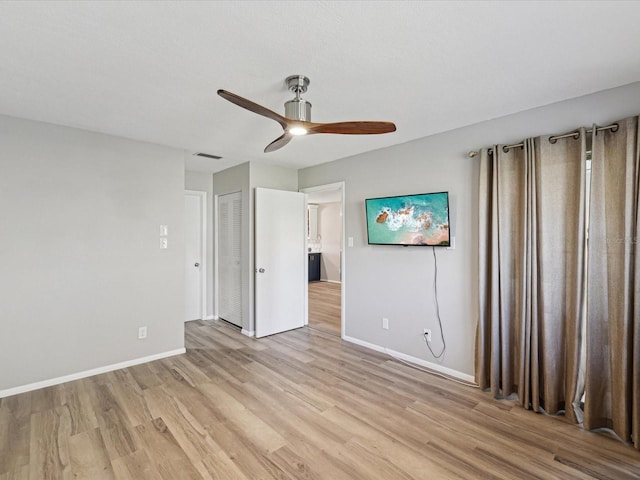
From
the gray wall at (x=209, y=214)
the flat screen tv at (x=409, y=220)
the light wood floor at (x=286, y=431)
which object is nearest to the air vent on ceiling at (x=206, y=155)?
the gray wall at (x=209, y=214)

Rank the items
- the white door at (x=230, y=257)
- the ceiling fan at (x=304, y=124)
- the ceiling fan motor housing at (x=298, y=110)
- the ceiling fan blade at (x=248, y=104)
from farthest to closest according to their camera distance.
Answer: the white door at (x=230, y=257)
the ceiling fan motor housing at (x=298, y=110)
the ceiling fan at (x=304, y=124)
the ceiling fan blade at (x=248, y=104)

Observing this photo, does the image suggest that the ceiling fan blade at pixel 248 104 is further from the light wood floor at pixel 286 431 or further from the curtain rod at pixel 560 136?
the light wood floor at pixel 286 431

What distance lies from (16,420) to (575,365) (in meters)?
4.17

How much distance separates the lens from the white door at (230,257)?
A: 4555 millimetres

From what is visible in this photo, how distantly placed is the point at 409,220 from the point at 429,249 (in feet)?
1.20

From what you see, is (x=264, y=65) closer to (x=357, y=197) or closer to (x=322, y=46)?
(x=322, y=46)

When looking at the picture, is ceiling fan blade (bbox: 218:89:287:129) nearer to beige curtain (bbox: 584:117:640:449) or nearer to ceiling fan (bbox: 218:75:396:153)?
ceiling fan (bbox: 218:75:396:153)

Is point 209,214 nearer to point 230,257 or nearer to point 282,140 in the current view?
point 230,257

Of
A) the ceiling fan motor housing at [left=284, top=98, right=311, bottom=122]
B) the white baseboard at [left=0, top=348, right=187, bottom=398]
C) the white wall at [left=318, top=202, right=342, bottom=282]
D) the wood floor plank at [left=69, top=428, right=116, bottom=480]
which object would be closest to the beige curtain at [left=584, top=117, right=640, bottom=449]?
the ceiling fan motor housing at [left=284, top=98, right=311, bottom=122]

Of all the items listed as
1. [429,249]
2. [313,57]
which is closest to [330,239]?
[429,249]

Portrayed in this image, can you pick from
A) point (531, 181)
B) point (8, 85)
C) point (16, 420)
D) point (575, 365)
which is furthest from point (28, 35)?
point (575, 365)

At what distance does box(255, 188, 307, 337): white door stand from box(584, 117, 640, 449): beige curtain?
3303 millimetres

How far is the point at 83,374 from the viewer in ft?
9.95

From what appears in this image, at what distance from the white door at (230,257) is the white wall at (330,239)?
4.32 m
